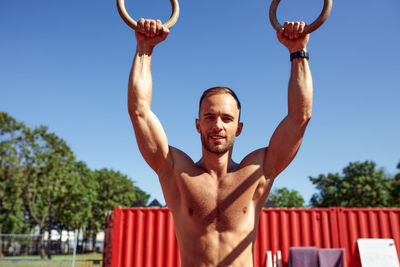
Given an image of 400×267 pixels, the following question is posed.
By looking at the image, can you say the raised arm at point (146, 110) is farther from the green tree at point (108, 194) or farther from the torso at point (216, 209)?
the green tree at point (108, 194)

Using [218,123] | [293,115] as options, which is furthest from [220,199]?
[293,115]

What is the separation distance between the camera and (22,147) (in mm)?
23031

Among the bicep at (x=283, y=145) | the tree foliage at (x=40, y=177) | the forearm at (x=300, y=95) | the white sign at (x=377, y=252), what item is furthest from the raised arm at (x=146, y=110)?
the tree foliage at (x=40, y=177)

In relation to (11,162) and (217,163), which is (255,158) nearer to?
(217,163)

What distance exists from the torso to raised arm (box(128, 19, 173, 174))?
0.12 metres

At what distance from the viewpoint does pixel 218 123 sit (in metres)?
1.82

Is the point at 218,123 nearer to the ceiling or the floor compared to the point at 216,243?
nearer to the ceiling

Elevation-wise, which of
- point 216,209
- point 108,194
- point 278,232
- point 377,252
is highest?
point 108,194

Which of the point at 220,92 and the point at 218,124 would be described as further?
the point at 220,92

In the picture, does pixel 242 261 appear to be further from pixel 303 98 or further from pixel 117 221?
pixel 117 221

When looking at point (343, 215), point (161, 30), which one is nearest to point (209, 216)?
point (161, 30)

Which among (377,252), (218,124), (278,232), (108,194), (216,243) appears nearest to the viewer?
(216,243)

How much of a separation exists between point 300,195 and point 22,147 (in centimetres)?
4295

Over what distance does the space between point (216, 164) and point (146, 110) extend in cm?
56
